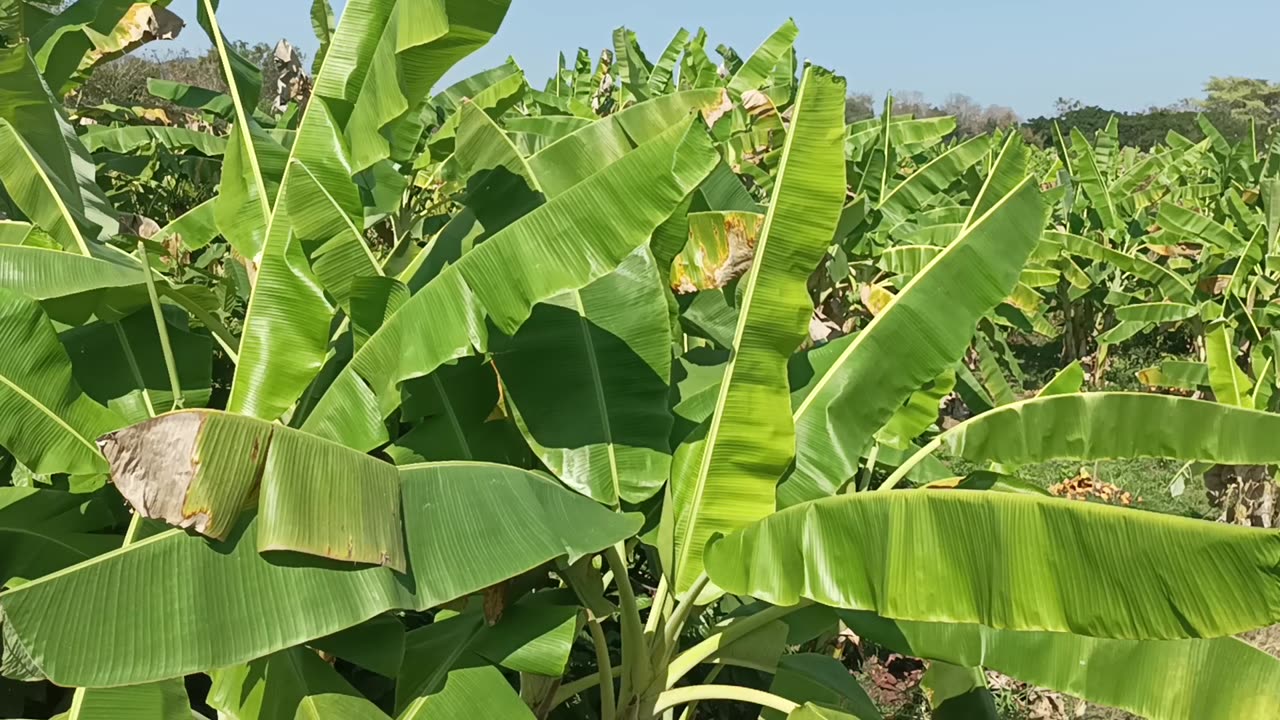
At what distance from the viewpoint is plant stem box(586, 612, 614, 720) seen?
183 cm

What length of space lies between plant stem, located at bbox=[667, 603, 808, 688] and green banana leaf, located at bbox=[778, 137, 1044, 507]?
0.24m

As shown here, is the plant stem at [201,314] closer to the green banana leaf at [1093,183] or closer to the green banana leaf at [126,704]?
the green banana leaf at [126,704]

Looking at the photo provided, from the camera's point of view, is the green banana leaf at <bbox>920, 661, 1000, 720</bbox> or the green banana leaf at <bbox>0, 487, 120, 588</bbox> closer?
the green banana leaf at <bbox>0, 487, 120, 588</bbox>

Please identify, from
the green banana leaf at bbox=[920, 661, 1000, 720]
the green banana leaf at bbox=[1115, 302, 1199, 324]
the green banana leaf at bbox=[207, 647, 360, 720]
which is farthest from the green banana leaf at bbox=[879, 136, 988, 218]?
the green banana leaf at bbox=[207, 647, 360, 720]

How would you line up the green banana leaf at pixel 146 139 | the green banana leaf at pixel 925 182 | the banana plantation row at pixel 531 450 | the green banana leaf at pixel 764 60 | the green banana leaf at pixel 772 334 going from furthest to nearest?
the green banana leaf at pixel 764 60
the green banana leaf at pixel 925 182
the green banana leaf at pixel 146 139
the green banana leaf at pixel 772 334
the banana plantation row at pixel 531 450

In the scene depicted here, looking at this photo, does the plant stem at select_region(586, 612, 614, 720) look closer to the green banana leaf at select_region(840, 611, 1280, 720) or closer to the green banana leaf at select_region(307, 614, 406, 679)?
the green banana leaf at select_region(307, 614, 406, 679)

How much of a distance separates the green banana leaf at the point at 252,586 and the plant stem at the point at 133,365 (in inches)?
35.0

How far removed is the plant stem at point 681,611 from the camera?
174 cm

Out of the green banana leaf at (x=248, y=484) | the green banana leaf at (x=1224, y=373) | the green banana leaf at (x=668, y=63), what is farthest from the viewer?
the green banana leaf at (x=668, y=63)

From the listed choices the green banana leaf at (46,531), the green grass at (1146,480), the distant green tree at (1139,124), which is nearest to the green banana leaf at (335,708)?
the green banana leaf at (46,531)

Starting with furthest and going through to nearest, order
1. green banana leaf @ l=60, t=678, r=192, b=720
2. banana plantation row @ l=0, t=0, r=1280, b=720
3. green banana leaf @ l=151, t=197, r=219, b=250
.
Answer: green banana leaf @ l=151, t=197, r=219, b=250
green banana leaf @ l=60, t=678, r=192, b=720
banana plantation row @ l=0, t=0, r=1280, b=720

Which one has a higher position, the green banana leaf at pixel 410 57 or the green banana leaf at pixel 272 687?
the green banana leaf at pixel 410 57

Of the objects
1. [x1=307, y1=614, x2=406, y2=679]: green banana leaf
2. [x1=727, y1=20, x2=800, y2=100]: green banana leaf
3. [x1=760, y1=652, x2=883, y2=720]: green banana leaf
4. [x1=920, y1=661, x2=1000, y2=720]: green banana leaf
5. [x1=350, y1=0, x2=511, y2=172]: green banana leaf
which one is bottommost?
Answer: [x1=920, y1=661, x2=1000, y2=720]: green banana leaf

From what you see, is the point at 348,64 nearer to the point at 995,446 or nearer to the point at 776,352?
the point at 776,352
